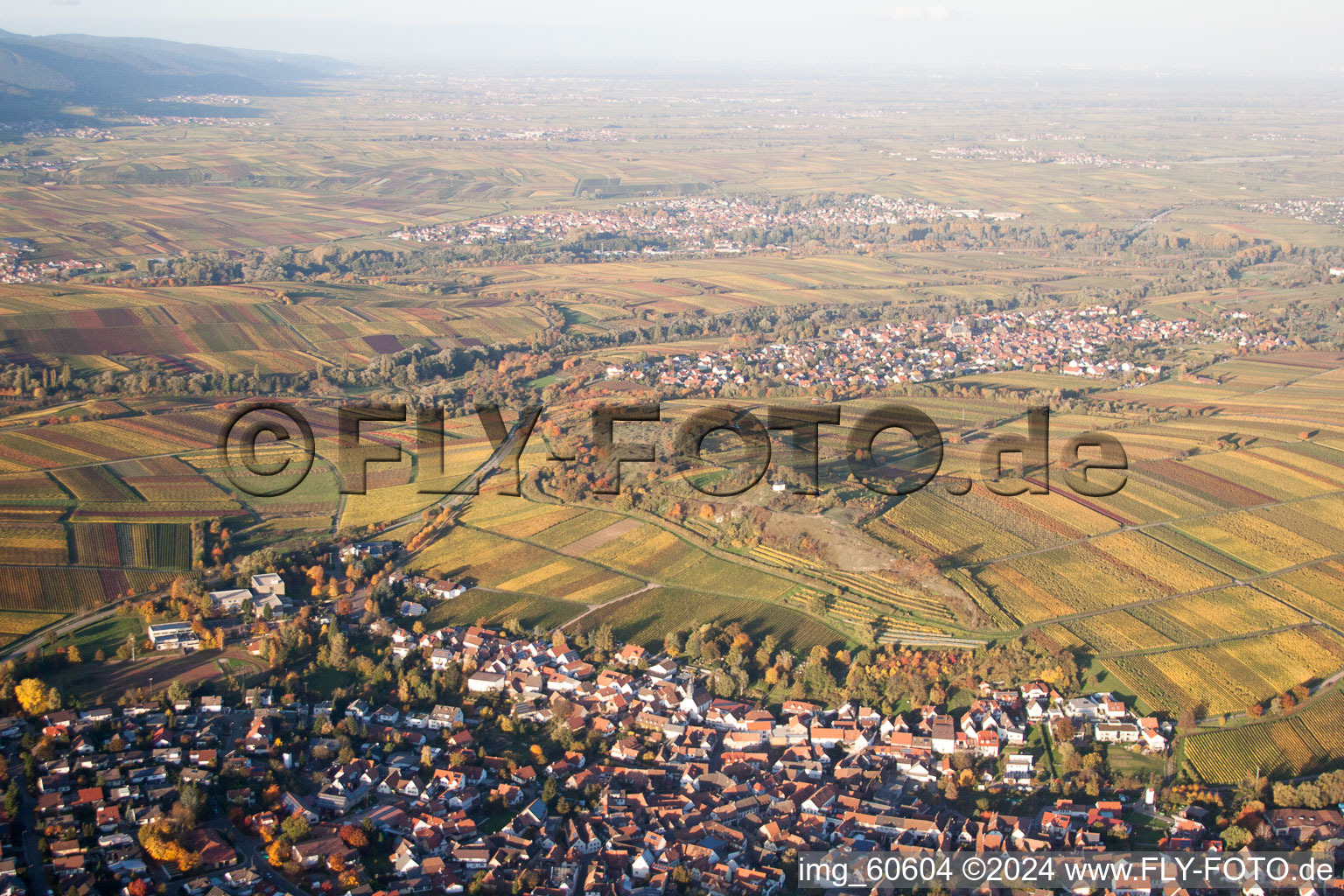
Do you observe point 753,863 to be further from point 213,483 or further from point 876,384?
point 876,384

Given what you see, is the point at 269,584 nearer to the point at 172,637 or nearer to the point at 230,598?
the point at 230,598

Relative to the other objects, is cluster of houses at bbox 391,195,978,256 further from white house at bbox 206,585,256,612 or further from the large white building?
the large white building

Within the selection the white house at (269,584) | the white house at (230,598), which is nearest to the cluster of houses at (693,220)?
the white house at (269,584)

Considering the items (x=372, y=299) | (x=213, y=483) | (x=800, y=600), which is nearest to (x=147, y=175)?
(x=372, y=299)

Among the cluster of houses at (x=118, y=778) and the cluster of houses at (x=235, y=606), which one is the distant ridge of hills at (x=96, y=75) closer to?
the cluster of houses at (x=235, y=606)

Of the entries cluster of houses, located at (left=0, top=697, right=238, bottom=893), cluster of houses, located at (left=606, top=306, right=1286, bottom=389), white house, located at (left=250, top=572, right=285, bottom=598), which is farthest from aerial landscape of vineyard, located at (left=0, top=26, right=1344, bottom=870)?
cluster of houses, located at (left=0, top=697, right=238, bottom=893)

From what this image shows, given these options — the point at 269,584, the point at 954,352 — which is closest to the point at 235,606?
the point at 269,584
